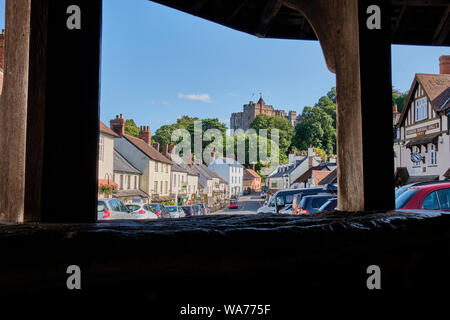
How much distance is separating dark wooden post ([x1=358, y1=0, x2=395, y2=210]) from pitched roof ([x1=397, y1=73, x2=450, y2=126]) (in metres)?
20.9

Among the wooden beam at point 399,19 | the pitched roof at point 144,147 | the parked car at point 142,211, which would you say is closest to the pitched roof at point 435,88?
the parked car at point 142,211

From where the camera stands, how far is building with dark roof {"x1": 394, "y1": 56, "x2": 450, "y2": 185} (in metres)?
20.9

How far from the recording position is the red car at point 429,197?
7.09m

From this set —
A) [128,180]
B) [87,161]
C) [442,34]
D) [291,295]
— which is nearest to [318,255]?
[291,295]

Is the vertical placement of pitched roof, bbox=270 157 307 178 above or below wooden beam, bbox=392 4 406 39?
above

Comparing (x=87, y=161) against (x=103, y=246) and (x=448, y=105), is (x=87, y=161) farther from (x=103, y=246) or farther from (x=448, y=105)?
(x=448, y=105)

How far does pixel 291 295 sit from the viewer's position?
109 centimetres

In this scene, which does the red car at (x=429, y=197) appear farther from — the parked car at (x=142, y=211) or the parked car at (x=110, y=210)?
the parked car at (x=142, y=211)

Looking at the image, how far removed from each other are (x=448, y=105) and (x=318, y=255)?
2219cm

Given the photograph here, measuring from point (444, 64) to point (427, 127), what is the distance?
13.0ft

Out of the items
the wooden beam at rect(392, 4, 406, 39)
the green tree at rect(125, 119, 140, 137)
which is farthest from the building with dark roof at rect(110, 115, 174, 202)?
the wooden beam at rect(392, 4, 406, 39)

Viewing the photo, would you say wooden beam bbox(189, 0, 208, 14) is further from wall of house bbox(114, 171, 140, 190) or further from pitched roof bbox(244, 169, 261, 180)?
pitched roof bbox(244, 169, 261, 180)

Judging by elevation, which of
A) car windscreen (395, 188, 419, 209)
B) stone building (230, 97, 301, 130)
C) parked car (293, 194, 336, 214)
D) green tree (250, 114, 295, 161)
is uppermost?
stone building (230, 97, 301, 130)

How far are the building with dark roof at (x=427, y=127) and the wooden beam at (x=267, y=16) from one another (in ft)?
58.6
